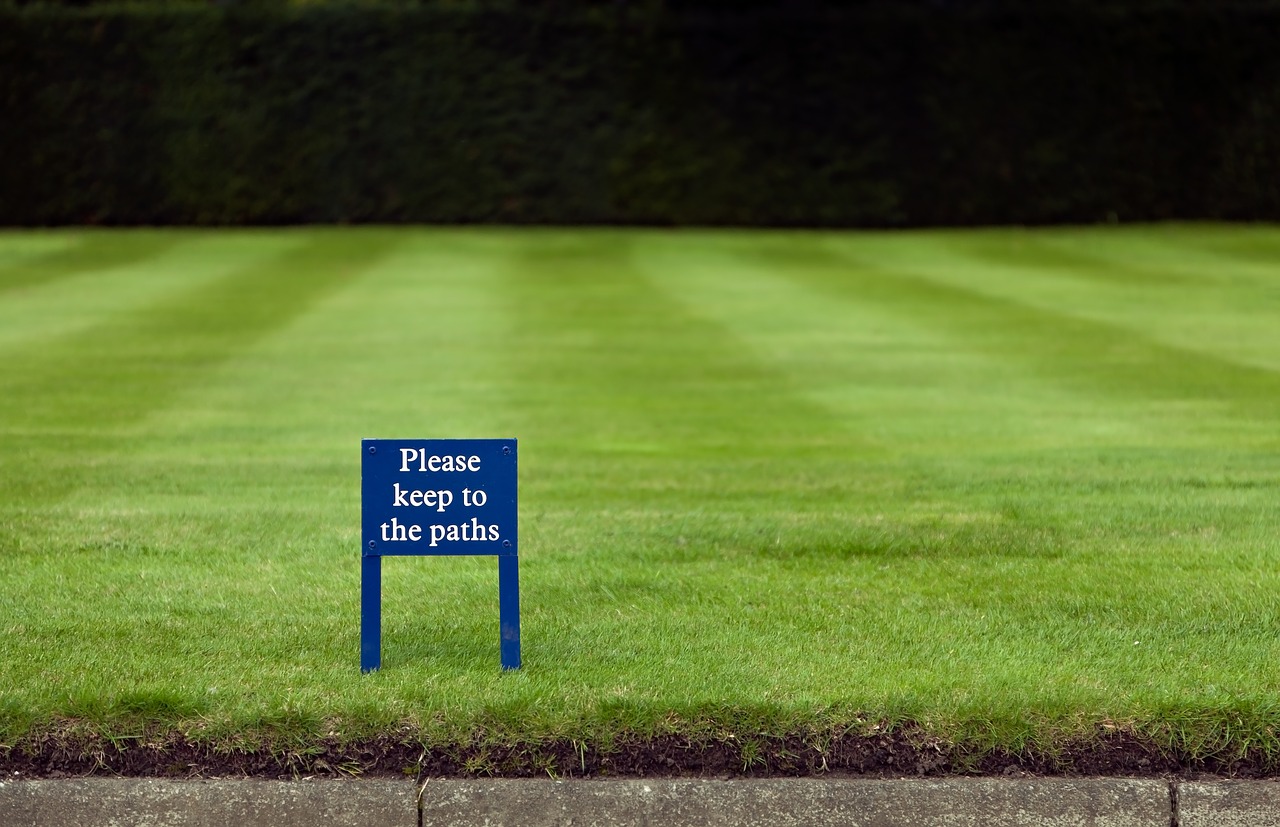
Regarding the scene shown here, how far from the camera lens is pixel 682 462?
809 centimetres

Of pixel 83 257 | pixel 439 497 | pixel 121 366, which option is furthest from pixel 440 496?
pixel 83 257

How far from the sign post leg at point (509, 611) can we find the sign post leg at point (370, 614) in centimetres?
36

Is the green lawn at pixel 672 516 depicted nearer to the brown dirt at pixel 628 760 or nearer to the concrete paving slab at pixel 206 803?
the brown dirt at pixel 628 760

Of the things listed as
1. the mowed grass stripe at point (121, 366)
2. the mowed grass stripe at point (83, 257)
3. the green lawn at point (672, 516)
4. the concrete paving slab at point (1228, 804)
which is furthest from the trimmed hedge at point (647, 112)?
the concrete paving slab at point (1228, 804)

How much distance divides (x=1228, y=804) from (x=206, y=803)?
104 inches

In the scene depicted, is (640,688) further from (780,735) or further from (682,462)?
(682,462)

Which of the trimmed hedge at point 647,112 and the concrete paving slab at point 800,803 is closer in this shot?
the concrete paving slab at point 800,803

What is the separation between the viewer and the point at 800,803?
13.1ft

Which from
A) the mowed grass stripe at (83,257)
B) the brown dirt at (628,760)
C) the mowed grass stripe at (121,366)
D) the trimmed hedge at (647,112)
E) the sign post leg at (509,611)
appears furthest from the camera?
the trimmed hedge at (647,112)

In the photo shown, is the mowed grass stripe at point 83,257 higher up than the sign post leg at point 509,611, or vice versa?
the mowed grass stripe at point 83,257

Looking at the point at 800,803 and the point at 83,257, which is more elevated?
the point at 83,257

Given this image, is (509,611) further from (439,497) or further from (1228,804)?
(1228,804)

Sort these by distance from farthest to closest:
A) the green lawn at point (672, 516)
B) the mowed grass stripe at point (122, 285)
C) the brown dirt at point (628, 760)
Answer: the mowed grass stripe at point (122, 285), the green lawn at point (672, 516), the brown dirt at point (628, 760)

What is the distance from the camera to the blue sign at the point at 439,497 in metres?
4.38
